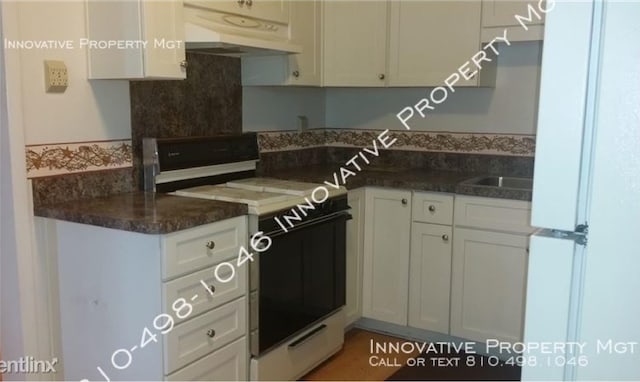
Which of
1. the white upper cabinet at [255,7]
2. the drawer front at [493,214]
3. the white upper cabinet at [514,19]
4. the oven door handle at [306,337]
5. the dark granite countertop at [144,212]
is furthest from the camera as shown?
the white upper cabinet at [514,19]

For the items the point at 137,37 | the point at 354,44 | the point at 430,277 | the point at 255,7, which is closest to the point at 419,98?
the point at 354,44

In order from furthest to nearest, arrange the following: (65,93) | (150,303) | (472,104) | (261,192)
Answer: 1. (472,104)
2. (261,192)
3. (65,93)
4. (150,303)

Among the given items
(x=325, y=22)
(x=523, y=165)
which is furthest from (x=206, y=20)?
(x=523, y=165)

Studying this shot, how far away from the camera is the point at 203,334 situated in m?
2.10

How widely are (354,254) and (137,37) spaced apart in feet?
5.20

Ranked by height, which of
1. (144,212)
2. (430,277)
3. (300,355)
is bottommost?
(300,355)

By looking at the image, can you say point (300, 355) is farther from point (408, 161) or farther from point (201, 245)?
point (408, 161)

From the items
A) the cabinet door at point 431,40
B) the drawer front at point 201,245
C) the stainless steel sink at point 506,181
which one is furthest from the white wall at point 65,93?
the stainless steel sink at point 506,181

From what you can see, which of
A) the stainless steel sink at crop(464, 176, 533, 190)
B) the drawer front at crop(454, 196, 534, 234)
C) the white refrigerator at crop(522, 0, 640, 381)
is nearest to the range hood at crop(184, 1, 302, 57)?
the drawer front at crop(454, 196, 534, 234)

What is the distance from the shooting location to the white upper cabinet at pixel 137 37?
211cm

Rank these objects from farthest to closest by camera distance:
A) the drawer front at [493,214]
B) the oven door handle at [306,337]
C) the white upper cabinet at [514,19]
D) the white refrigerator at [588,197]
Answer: the white upper cabinet at [514,19]
the drawer front at [493,214]
the oven door handle at [306,337]
the white refrigerator at [588,197]

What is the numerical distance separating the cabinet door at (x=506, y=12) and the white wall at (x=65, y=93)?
181 cm

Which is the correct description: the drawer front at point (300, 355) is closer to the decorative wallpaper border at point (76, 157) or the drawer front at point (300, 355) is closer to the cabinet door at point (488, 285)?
the cabinet door at point (488, 285)

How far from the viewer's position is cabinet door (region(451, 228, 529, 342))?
2770 millimetres
